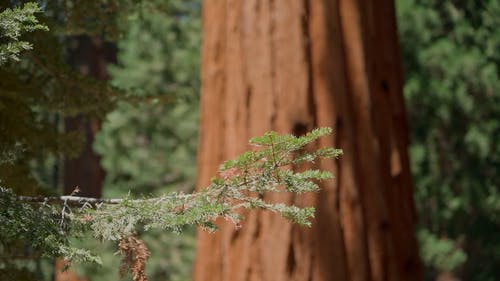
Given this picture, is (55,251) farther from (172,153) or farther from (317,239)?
(172,153)

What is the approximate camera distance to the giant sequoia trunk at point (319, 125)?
404 cm

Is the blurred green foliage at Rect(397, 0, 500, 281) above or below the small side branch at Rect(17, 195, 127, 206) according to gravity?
above

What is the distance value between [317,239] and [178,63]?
11322mm

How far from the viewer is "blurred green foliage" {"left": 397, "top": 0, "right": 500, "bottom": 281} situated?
11.5 meters

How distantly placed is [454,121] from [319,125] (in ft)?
26.6

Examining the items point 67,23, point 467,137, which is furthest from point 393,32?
point 467,137

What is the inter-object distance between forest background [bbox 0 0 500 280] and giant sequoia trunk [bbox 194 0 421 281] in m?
0.95

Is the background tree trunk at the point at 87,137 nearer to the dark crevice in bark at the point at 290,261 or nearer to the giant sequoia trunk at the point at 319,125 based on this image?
the giant sequoia trunk at the point at 319,125

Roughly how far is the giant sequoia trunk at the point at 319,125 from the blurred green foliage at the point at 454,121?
7.10m

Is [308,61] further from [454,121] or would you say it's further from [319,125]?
[454,121]

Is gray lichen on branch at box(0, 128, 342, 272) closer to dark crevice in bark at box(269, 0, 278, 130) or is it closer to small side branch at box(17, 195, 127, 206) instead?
small side branch at box(17, 195, 127, 206)

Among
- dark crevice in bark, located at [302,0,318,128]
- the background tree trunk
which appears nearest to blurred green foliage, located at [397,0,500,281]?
the background tree trunk

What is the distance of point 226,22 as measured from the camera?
448cm

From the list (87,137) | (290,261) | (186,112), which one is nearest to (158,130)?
(186,112)
